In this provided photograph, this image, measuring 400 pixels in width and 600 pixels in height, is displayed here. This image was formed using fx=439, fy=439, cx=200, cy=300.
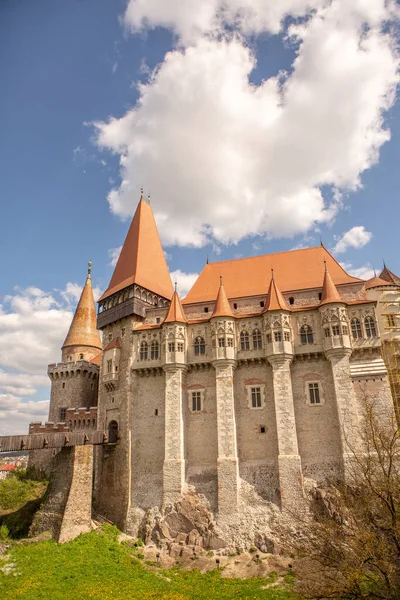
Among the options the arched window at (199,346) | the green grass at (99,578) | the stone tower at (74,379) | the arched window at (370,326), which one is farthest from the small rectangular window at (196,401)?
the arched window at (370,326)

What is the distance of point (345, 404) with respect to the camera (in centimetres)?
2517

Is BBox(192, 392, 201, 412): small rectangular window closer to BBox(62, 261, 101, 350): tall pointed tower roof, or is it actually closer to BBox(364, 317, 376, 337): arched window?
BBox(364, 317, 376, 337): arched window

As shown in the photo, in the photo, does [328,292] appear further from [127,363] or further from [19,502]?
[19,502]

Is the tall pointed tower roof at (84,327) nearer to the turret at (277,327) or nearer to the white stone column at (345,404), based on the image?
the turret at (277,327)

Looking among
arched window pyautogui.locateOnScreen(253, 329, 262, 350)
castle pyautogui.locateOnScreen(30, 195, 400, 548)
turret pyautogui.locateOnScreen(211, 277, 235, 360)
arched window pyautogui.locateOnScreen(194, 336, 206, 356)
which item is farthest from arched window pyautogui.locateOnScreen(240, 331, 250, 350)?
arched window pyautogui.locateOnScreen(194, 336, 206, 356)

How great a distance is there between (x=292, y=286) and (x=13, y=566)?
73.8ft

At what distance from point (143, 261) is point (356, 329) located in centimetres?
1665

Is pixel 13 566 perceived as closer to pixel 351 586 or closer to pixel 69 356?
pixel 351 586

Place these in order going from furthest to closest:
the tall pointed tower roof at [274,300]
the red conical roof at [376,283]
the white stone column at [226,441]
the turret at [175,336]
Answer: the red conical roof at [376,283], the turret at [175,336], the tall pointed tower roof at [274,300], the white stone column at [226,441]

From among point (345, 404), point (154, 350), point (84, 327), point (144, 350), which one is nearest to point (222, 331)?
point (154, 350)

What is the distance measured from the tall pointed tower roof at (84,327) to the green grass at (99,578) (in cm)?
2035

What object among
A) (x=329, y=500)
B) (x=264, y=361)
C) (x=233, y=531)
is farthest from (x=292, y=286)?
(x=233, y=531)

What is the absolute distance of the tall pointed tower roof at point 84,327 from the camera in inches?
1634

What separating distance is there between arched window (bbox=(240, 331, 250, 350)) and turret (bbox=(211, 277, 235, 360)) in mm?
639
